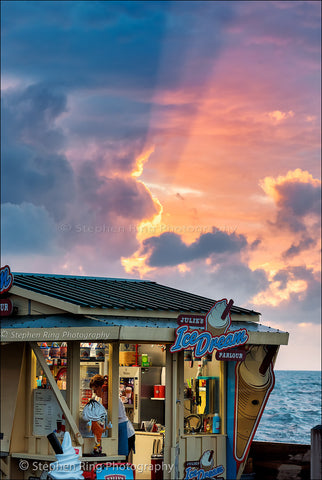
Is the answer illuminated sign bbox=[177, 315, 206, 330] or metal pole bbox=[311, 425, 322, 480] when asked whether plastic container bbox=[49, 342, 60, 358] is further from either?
metal pole bbox=[311, 425, 322, 480]

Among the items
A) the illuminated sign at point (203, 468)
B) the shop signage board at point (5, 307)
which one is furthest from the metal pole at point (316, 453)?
the shop signage board at point (5, 307)

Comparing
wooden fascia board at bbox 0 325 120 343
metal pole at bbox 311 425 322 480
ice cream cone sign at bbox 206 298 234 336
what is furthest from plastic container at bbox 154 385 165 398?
metal pole at bbox 311 425 322 480

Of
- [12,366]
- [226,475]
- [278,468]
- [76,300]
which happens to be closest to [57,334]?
[76,300]

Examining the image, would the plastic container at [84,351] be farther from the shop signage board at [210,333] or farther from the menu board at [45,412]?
the shop signage board at [210,333]

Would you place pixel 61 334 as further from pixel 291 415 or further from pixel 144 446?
pixel 291 415

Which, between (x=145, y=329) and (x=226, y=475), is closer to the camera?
(x=145, y=329)

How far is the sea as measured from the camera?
55250 millimetres

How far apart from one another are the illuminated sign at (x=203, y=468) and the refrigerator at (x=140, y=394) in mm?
2951

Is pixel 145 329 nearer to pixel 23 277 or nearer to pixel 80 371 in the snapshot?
pixel 80 371

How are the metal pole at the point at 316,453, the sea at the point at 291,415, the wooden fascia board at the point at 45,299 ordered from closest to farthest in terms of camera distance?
1. the metal pole at the point at 316,453
2. the wooden fascia board at the point at 45,299
3. the sea at the point at 291,415

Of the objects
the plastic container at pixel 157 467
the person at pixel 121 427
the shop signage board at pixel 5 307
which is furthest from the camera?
the plastic container at pixel 157 467

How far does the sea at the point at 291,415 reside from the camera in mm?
55250

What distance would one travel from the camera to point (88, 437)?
15.7 meters

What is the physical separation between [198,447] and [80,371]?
2932 millimetres
